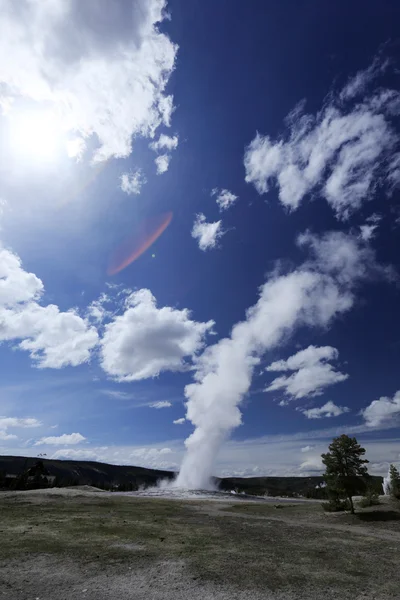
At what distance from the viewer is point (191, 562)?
15664mm

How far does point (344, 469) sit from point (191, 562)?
2618cm

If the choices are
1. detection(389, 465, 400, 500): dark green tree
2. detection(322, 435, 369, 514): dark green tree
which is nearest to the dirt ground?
detection(322, 435, 369, 514): dark green tree

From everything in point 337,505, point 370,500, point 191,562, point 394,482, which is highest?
point 394,482

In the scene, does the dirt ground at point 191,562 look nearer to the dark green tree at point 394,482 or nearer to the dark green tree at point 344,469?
the dark green tree at point 344,469

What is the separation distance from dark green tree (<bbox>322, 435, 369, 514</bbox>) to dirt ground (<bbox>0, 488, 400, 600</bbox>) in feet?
28.2

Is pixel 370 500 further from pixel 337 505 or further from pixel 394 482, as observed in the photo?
pixel 394 482

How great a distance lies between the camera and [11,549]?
663 inches

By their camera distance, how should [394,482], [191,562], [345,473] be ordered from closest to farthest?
[191,562], [345,473], [394,482]

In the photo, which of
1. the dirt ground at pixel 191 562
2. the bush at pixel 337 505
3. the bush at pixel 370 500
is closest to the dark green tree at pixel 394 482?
the bush at pixel 370 500

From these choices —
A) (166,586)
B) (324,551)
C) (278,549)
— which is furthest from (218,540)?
(166,586)

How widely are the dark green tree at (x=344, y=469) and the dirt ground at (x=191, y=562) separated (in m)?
8.59

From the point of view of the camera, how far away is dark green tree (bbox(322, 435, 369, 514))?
116ft

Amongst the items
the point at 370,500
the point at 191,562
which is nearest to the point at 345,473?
the point at 370,500

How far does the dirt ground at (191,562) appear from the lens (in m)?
12.0
